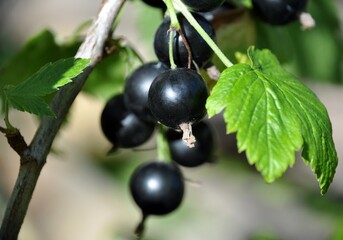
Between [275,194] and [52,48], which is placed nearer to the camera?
[52,48]

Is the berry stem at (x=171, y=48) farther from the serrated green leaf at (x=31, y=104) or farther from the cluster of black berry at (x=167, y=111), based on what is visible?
the serrated green leaf at (x=31, y=104)

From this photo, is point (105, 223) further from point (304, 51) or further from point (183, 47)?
point (183, 47)

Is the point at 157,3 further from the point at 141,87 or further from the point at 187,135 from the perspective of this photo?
the point at 187,135

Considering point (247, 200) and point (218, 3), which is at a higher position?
point (218, 3)

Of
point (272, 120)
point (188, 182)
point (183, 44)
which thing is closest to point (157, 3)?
point (183, 44)

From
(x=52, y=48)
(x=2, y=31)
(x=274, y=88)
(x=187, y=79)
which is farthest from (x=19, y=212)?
(x=2, y=31)

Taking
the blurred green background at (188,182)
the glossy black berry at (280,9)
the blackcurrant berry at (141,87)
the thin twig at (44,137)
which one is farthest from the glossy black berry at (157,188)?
the blurred green background at (188,182)

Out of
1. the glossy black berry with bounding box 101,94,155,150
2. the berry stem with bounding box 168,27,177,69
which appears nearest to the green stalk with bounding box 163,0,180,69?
the berry stem with bounding box 168,27,177,69
